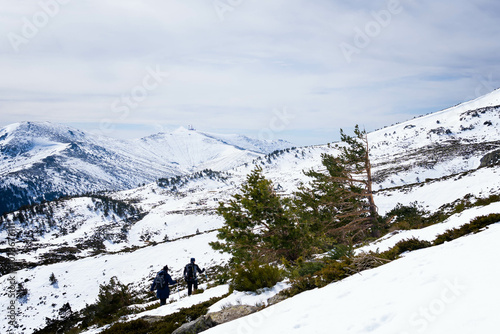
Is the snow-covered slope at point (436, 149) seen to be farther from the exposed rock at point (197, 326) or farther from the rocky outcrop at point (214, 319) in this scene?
the exposed rock at point (197, 326)

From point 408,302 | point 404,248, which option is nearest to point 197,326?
point 408,302

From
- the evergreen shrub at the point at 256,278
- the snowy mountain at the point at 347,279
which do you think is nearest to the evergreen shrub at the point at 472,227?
the snowy mountain at the point at 347,279

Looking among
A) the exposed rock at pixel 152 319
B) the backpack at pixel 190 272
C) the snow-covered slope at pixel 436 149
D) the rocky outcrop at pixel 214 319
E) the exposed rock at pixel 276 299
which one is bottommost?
the exposed rock at pixel 152 319

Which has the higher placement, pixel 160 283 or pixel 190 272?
pixel 160 283

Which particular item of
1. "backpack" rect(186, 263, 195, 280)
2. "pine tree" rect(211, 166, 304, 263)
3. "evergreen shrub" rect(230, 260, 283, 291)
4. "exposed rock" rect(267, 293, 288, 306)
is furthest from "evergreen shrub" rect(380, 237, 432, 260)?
"backpack" rect(186, 263, 195, 280)

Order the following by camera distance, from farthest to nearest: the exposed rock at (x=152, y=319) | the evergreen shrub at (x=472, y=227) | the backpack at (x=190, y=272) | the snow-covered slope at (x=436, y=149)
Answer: the snow-covered slope at (x=436, y=149) → the backpack at (x=190, y=272) → the exposed rock at (x=152, y=319) → the evergreen shrub at (x=472, y=227)

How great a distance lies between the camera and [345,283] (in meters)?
5.97

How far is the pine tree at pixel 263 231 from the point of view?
13.6m

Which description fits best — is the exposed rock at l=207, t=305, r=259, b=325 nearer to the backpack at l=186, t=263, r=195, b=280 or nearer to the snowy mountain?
the snowy mountain

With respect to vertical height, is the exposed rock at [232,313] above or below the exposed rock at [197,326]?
above

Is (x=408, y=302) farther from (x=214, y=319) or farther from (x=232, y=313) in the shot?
(x=214, y=319)

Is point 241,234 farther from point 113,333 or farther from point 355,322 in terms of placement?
point 355,322

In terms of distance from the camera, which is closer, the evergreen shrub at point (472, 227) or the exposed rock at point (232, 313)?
the exposed rock at point (232, 313)

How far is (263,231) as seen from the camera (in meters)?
14.6
